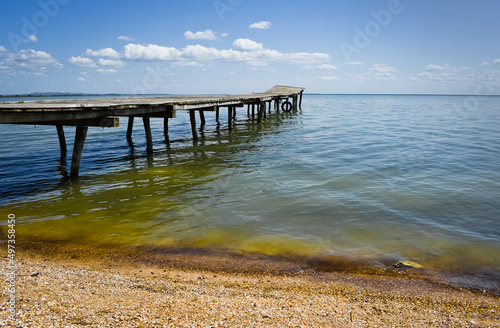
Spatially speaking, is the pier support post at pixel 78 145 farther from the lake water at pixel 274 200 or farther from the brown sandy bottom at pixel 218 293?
the brown sandy bottom at pixel 218 293

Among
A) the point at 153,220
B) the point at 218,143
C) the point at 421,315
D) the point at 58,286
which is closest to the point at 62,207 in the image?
the point at 153,220

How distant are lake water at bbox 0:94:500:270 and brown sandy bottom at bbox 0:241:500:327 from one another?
24.7 inches

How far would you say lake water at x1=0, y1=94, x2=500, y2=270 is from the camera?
6.23 metres

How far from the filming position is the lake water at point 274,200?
6227 mm

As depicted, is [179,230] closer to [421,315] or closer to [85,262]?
[85,262]

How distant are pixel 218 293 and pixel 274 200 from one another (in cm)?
451

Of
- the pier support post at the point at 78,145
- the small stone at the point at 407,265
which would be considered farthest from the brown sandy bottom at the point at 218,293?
the pier support post at the point at 78,145

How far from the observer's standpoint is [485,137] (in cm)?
2112

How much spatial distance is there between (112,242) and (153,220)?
47.1 inches

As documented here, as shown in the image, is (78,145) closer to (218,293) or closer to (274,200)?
(274,200)

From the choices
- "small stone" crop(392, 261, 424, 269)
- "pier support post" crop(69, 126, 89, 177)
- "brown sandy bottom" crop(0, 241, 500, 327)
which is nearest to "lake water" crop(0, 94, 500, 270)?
"small stone" crop(392, 261, 424, 269)

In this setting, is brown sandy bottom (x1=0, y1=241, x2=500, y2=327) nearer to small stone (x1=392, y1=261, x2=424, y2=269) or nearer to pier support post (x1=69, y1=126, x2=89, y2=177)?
small stone (x1=392, y1=261, x2=424, y2=269)

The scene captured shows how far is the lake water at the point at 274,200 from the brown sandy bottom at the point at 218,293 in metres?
0.63

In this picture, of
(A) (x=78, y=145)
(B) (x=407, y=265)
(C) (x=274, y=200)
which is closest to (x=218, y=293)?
(B) (x=407, y=265)
